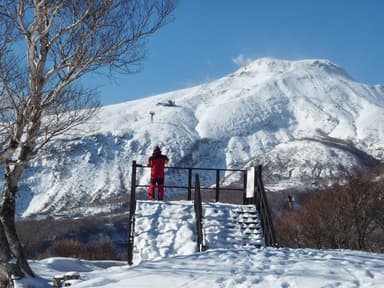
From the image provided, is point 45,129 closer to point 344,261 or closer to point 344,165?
point 344,261

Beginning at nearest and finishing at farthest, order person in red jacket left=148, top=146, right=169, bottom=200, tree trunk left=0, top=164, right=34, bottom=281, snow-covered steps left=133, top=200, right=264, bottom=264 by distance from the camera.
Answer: tree trunk left=0, top=164, right=34, bottom=281
snow-covered steps left=133, top=200, right=264, bottom=264
person in red jacket left=148, top=146, right=169, bottom=200

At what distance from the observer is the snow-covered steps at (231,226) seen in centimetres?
1490

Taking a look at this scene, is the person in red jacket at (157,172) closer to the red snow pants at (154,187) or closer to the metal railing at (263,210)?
the red snow pants at (154,187)

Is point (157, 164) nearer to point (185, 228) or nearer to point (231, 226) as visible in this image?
point (185, 228)

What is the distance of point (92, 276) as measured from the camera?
1016 centimetres

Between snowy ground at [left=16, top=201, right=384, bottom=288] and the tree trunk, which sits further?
the tree trunk

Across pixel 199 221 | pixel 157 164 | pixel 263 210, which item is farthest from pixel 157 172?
pixel 263 210

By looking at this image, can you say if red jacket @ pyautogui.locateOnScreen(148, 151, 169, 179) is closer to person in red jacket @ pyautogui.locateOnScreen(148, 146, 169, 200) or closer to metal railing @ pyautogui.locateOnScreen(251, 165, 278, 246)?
person in red jacket @ pyautogui.locateOnScreen(148, 146, 169, 200)

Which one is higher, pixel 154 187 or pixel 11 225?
pixel 154 187

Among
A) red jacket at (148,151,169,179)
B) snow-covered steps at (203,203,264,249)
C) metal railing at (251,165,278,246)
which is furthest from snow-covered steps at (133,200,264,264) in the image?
red jacket at (148,151,169,179)

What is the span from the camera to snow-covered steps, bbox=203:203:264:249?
587 inches

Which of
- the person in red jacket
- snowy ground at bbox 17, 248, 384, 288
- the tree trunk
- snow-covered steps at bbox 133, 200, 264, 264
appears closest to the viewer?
snowy ground at bbox 17, 248, 384, 288

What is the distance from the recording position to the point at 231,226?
15719mm

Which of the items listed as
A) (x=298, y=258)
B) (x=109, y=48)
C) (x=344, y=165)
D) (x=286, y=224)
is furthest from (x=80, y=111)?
(x=344, y=165)
